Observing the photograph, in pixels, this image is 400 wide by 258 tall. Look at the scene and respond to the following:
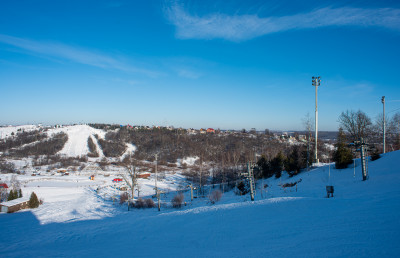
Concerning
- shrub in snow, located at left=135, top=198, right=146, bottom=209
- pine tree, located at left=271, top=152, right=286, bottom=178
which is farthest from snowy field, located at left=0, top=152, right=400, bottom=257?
pine tree, located at left=271, top=152, right=286, bottom=178

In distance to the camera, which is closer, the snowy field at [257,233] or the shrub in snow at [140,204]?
the snowy field at [257,233]

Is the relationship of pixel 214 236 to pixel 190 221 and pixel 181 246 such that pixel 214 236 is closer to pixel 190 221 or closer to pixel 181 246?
pixel 181 246

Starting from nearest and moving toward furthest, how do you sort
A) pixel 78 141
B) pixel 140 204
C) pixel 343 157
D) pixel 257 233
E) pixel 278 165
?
pixel 257 233
pixel 343 157
pixel 140 204
pixel 278 165
pixel 78 141

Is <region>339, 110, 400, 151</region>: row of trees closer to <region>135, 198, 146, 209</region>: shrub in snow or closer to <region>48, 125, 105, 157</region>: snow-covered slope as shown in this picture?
<region>135, 198, 146, 209</region>: shrub in snow

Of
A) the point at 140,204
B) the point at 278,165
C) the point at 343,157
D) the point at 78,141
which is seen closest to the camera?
the point at 343,157

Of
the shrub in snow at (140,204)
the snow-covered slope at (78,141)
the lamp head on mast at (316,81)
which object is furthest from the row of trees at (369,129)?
the snow-covered slope at (78,141)

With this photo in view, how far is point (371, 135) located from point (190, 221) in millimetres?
30812

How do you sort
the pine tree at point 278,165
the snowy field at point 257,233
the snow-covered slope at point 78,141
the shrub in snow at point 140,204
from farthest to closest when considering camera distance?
Answer: the snow-covered slope at point 78,141, the pine tree at point 278,165, the shrub in snow at point 140,204, the snowy field at point 257,233

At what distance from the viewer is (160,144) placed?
88375 mm

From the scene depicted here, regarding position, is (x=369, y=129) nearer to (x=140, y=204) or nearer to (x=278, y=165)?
→ (x=278, y=165)

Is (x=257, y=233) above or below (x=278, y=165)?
above

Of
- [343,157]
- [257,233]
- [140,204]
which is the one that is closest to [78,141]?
[140,204]

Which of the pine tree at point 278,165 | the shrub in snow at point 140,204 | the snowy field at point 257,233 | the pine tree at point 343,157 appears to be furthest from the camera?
the pine tree at point 278,165

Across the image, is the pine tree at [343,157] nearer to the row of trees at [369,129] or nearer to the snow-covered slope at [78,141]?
the row of trees at [369,129]
